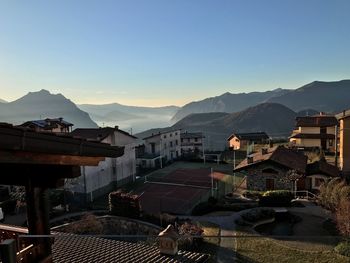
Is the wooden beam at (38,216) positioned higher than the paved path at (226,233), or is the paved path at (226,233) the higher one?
the wooden beam at (38,216)

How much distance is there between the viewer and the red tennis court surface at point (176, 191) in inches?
1324

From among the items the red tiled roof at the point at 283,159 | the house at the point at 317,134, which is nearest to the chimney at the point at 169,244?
the red tiled roof at the point at 283,159

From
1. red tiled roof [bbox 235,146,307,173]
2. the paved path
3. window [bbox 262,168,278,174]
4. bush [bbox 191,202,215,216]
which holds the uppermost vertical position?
red tiled roof [bbox 235,146,307,173]

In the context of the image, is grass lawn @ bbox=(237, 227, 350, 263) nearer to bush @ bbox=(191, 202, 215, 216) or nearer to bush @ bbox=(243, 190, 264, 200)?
bush @ bbox=(191, 202, 215, 216)

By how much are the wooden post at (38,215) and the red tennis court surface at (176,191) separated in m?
26.4

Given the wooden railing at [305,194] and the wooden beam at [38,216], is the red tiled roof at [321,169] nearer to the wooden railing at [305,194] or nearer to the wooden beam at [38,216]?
the wooden railing at [305,194]

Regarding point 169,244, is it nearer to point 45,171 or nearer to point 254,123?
point 45,171

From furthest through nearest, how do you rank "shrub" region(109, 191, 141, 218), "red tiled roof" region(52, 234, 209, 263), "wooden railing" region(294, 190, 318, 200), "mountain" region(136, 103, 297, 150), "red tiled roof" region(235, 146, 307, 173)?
"mountain" region(136, 103, 297, 150), "red tiled roof" region(235, 146, 307, 173), "wooden railing" region(294, 190, 318, 200), "shrub" region(109, 191, 141, 218), "red tiled roof" region(52, 234, 209, 263)

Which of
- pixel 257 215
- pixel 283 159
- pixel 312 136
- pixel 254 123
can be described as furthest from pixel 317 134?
pixel 254 123

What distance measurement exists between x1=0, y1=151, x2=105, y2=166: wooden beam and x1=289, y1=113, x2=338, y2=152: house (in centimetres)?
5721

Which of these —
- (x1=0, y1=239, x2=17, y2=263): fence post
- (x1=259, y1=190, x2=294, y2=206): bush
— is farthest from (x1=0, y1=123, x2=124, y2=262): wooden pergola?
(x1=259, y1=190, x2=294, y2=206): bush

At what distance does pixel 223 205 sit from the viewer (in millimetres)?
29656

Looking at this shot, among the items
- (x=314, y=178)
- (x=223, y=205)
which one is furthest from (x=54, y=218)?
(x=314, y=178)

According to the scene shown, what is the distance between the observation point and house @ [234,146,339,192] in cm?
3466
